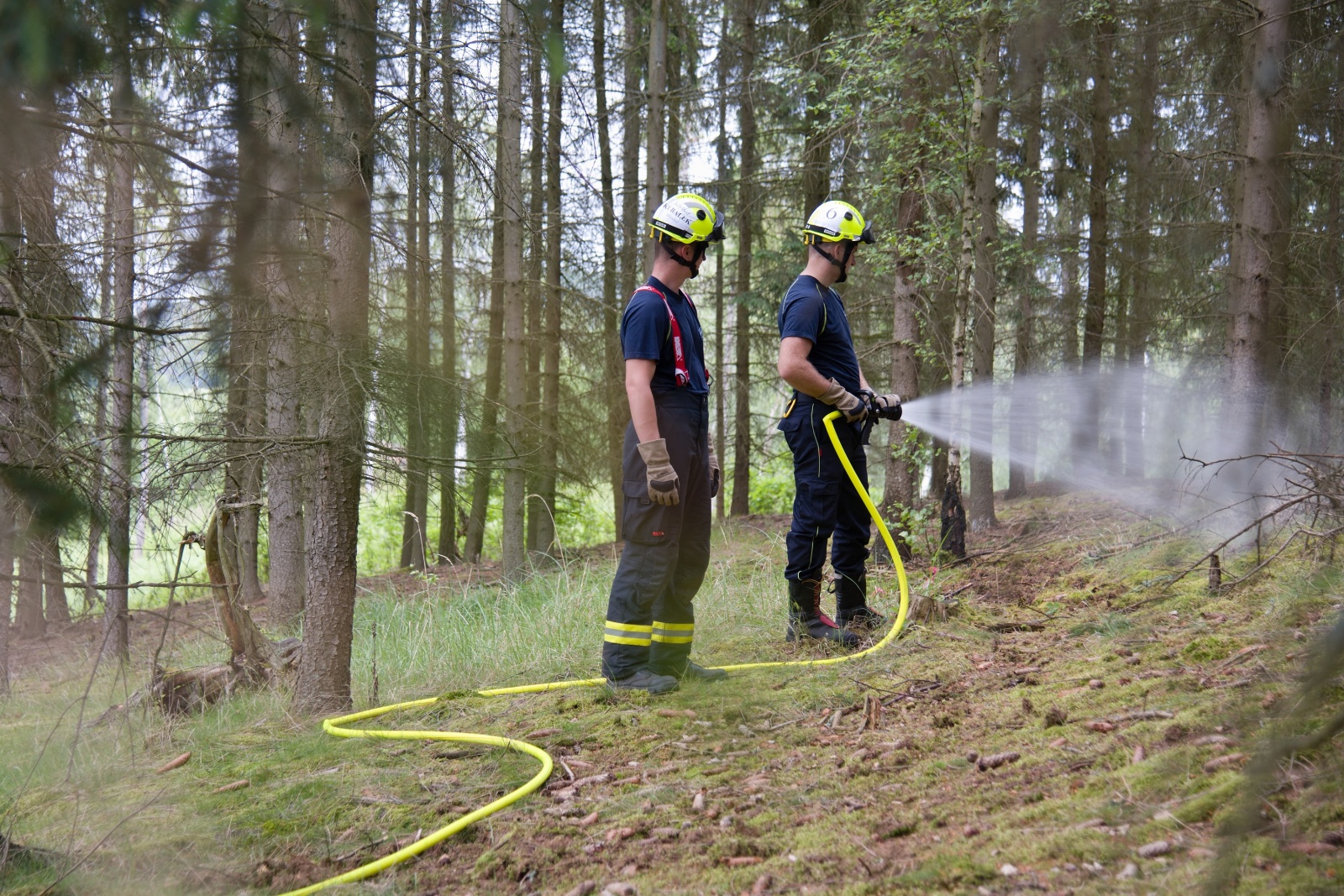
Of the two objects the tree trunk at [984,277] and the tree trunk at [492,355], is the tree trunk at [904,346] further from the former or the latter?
the tree trunk at [492,355]

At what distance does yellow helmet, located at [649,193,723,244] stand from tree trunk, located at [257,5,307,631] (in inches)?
66.6

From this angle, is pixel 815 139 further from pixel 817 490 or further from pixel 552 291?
pixel 817 490

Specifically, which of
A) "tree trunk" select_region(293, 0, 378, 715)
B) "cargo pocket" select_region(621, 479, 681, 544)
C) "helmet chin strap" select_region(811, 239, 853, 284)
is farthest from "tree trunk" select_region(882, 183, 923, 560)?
"tree trunk" select_region(293, 0, 378, 715)

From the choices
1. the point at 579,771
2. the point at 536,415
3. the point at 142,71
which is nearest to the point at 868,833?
the point at 579,771

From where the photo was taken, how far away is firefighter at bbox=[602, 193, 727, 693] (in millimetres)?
4227

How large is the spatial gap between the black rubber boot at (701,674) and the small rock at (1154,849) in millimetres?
2627

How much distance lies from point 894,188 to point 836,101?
143cm

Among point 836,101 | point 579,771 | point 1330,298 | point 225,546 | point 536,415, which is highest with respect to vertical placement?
point 836,101

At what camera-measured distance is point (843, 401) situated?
15.9ft

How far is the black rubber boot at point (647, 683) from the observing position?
4336 millimetres

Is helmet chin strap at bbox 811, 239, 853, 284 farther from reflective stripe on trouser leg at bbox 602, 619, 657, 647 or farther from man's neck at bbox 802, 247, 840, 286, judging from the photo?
reflective stripe on trouser leg at bbox 602, 619, 657, 647

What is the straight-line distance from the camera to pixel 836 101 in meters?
8.86

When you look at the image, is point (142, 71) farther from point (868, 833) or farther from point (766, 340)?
point (766, 340)

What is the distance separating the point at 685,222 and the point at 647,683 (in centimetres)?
224
